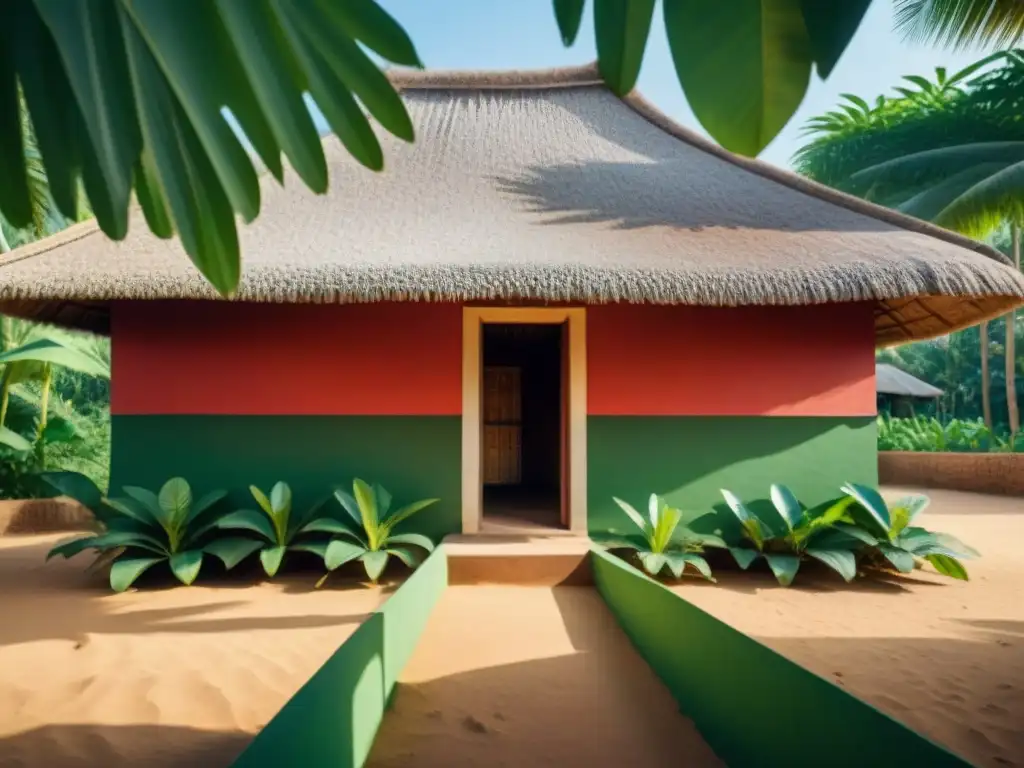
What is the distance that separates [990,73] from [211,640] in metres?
12.3

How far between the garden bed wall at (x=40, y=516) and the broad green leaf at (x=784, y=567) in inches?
249

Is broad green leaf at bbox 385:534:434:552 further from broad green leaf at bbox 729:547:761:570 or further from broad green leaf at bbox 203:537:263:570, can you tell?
broad green leaf at bbox 729:547:761:570

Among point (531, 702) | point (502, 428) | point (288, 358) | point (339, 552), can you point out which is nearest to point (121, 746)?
point (531, 702)

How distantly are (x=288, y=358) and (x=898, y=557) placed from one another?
162 inches

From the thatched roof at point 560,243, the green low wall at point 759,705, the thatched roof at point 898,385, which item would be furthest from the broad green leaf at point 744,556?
the thatched roof at point 898,385

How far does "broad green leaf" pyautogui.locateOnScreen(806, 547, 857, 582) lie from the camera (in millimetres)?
3385

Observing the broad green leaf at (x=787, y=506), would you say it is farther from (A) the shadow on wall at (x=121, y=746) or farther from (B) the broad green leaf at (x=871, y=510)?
(A) the shadow on wall at (x=121, y=746)

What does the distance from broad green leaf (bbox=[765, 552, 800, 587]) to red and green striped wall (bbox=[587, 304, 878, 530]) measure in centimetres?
51

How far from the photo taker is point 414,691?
208cm

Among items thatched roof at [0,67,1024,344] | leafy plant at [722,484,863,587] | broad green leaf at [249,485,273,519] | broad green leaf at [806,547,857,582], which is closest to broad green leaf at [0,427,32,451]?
thatched roof at [0,67,1024,344]

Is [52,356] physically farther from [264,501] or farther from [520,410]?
[520,410]

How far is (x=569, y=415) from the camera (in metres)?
4.11

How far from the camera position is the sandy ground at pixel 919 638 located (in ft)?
6.00

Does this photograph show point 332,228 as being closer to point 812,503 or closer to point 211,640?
point 211,640
